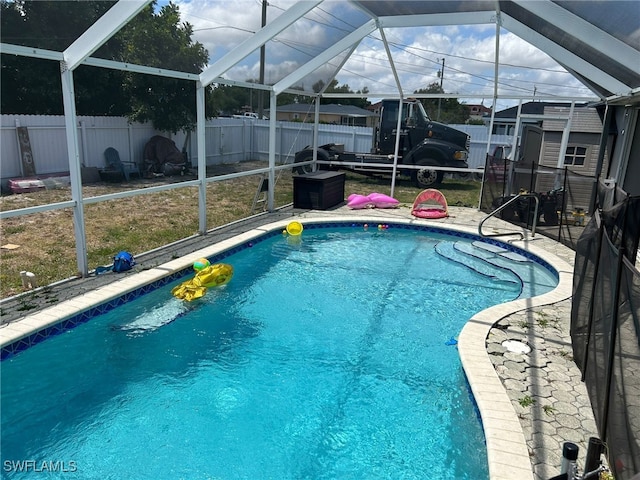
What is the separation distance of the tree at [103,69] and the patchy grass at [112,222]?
9.43 feet

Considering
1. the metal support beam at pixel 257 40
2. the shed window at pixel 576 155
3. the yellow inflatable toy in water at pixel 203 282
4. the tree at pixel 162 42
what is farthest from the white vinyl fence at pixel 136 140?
the yellow inflatable toy in water at pixel 203 282

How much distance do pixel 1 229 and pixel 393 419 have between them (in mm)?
7964

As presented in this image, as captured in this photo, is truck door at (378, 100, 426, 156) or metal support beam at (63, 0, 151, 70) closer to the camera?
metal support beam at (63, 0, 151, 70)

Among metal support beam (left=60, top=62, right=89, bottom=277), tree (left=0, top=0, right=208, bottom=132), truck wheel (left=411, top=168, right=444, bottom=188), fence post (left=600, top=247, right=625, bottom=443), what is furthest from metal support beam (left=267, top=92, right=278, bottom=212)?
fence post (left=600, top=247, right=625, bottom=443)

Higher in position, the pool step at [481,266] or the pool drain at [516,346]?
the pool drain at [516,346]

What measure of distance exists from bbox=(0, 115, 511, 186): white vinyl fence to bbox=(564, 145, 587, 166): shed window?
404 centimetres

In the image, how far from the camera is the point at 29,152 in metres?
12.8

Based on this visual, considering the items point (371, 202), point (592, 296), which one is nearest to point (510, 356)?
point (592, 296)

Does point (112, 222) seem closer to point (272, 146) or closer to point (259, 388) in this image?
point (272, 146)

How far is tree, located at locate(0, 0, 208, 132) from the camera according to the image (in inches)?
175

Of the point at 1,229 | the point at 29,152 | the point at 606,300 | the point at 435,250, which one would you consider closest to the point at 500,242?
the point at 435,250

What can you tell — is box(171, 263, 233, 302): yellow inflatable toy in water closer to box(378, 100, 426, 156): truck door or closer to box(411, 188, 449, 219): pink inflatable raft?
box(411, 188, 449, 219): pink inflatable raft

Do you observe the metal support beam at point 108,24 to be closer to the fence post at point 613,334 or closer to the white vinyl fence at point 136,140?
the fence post at point 613,334

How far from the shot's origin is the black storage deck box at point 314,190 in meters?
11.0
